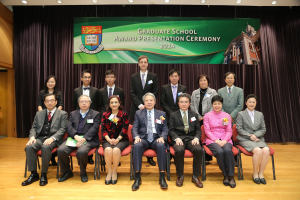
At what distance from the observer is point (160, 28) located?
5711 millimetres

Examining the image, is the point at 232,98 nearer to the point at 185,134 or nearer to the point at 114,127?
the point at 185,134

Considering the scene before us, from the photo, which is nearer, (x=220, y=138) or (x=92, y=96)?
(x=220, y=138)

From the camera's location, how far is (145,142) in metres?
3.03

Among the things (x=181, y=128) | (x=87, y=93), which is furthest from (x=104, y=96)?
(x=181, y=128)

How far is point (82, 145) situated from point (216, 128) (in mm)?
2149

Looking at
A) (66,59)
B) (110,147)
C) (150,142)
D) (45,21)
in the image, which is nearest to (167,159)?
(150,142)

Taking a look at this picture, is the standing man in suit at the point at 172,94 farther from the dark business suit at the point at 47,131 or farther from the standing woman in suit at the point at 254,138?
the dark business suit at the point at 47,131

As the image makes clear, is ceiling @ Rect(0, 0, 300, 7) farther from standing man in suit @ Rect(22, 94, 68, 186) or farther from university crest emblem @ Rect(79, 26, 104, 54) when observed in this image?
standing man in suit @ Rect(22, 94, 68, 186)

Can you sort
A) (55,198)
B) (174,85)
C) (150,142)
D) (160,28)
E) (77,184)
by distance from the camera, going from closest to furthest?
(55,198) < (77,184) < (150,142) < (174,85) < (160,28)

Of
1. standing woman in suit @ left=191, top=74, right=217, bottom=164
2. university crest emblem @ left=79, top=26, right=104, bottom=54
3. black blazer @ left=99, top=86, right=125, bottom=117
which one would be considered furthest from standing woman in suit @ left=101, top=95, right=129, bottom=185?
university crest emblem @ left=79, top=26, right=104, bottom=54

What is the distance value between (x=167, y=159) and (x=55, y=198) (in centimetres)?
157

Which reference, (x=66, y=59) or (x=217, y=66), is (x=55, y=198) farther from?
(x=217, y=66)

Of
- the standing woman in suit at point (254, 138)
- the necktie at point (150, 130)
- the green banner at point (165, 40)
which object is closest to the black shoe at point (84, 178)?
the necktie at point (150, 130)

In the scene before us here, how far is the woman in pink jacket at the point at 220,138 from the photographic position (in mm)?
2893
